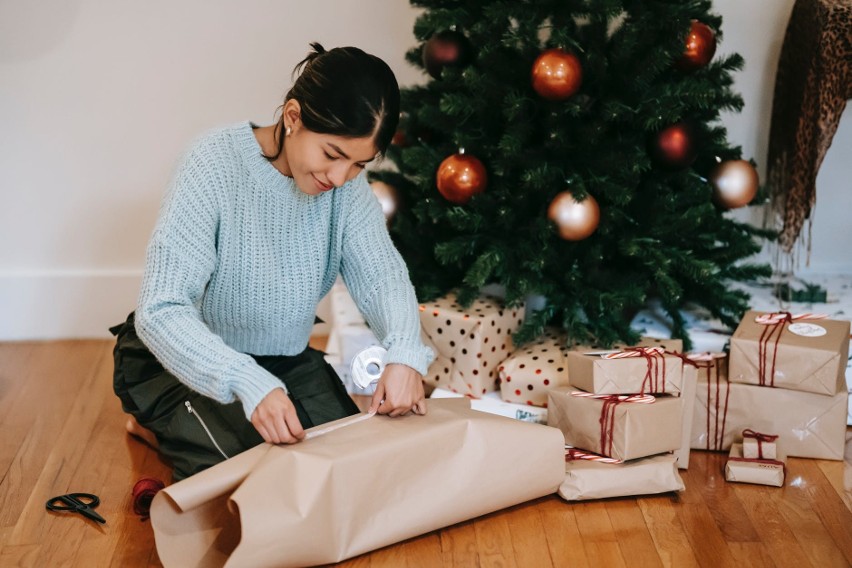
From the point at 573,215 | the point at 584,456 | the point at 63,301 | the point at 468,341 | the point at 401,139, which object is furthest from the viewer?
the point at 63,301

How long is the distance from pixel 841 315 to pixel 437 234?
1.01 meters

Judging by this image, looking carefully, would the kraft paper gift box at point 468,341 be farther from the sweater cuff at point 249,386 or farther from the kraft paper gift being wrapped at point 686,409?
the sweater cuff at point 249,386

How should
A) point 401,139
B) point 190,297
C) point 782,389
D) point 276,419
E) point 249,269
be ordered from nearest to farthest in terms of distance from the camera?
1. point 276,419
2. point 190,297
3. point 249,269
4. point 782,389
5. point 401,139

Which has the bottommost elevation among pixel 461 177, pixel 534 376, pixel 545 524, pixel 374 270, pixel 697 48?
pixel 545 524

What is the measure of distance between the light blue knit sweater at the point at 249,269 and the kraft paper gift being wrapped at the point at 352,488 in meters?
0.12

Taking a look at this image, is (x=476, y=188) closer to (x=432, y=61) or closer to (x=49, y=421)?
(x=432, y=61)

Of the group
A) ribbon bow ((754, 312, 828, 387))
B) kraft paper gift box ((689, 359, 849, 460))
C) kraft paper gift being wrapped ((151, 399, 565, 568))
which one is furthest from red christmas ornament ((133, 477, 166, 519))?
ribbon bow ((754, 312, 828, 387))

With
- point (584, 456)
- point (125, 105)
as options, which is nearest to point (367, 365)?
point (584, 456)

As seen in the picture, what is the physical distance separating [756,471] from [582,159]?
754mm

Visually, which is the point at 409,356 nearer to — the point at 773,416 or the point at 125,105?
the point at 773,416

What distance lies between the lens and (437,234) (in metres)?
2.36

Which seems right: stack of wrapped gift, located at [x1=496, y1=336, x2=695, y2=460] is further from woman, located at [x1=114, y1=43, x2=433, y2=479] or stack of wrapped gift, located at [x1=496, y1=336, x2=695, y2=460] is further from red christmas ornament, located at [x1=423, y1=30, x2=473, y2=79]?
red christmas ornament, located at [x1=423, y1=30, x2=473, y2=79]

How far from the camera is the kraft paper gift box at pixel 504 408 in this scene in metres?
2.12

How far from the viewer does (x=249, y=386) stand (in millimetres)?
1528
